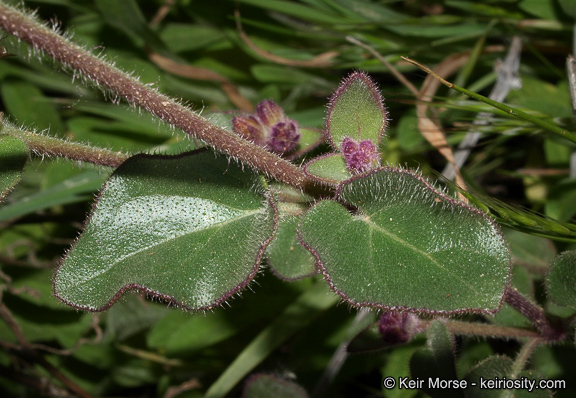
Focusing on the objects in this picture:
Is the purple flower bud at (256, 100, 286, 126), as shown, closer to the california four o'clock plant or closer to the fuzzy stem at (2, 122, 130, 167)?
the california four o'clock plant

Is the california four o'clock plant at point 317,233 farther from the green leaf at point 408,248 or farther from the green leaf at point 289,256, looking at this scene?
the green leaf at point 289,256

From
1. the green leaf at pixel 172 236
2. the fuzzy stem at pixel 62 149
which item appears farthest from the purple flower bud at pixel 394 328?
the fuzzy stem at pixel 62 149

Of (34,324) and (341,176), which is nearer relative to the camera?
(341,176)

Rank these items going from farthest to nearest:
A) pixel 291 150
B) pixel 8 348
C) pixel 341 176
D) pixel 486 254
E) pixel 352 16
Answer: pixel 8 348 → pixel 352 16 → pixel 291 150 → pixel 341 176 → pixel 486 254

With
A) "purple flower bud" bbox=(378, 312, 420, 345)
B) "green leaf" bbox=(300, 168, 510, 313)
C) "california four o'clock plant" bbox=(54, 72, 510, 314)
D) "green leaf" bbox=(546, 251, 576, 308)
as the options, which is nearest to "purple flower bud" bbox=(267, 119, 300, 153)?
"california four o'clock plant" bbox=(54, 72, 510, 314)

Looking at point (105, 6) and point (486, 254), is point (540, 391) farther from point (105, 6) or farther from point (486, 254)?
point (105, 6)

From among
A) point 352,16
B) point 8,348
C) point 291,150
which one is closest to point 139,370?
point 8,348

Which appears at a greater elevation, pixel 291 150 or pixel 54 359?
pixel 291 150
